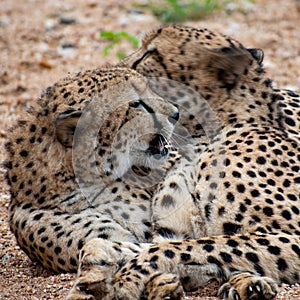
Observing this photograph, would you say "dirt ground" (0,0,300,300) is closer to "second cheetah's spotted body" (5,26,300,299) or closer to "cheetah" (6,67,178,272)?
"cheetah" (6,67,178,272)

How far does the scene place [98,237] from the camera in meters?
3.92

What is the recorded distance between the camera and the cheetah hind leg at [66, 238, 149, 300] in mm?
3373

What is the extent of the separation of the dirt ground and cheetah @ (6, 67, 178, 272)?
118 cm

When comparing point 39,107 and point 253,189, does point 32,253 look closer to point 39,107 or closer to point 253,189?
point 39,107

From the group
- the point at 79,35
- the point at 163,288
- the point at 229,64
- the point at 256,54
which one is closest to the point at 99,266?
the point at 163,288

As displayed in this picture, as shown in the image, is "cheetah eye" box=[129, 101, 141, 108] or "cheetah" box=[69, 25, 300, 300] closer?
"cheetah" box=[69, 25, 300, 300]

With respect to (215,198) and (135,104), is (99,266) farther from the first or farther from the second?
(135,104)

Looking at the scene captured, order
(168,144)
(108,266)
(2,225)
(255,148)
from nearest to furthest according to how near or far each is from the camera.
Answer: (108,266) < (255,148) < (168,144) < (2,225)

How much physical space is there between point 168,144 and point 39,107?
0.79 m

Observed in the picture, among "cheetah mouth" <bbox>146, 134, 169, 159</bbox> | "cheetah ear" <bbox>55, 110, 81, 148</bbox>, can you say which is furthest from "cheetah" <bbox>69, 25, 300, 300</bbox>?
"cheetah ear" <bbox>55, 110, 81, 148</bbox>

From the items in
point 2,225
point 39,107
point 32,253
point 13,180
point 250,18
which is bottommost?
point 250,18

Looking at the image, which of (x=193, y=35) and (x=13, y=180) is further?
(x=193, y=35)

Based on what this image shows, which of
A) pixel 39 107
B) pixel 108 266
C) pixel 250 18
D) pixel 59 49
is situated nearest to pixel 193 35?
pixel 39 107

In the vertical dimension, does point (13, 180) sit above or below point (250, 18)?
above
